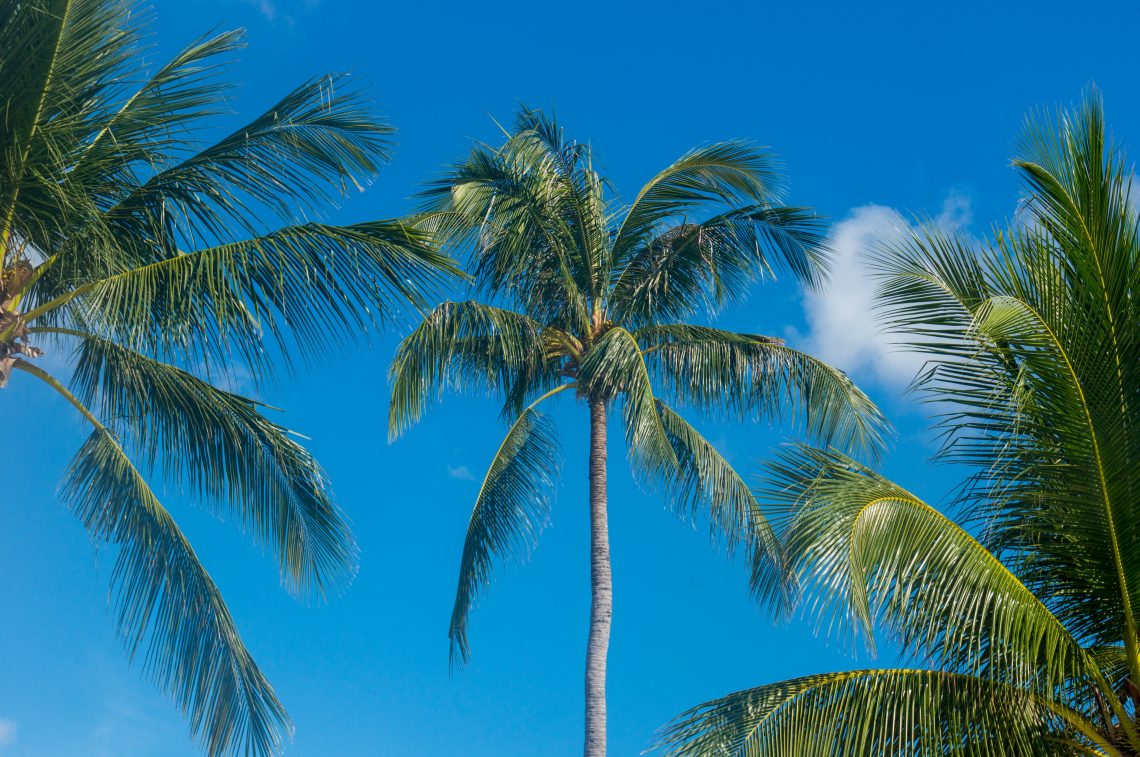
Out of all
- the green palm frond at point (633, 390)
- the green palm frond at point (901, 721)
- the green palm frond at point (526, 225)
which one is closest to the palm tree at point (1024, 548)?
the green palm frond at point (901, 721)

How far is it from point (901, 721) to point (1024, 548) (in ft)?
5.07

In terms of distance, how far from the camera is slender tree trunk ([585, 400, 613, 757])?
38.7 ft

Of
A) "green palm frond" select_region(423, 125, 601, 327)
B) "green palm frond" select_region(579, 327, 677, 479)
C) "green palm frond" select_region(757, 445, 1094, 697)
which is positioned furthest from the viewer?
"green palm frond" select_region(423, 125, 601, 327)

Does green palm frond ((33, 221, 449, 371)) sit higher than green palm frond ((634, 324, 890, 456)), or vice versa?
green palm frond ((634, 324, 890, 456))

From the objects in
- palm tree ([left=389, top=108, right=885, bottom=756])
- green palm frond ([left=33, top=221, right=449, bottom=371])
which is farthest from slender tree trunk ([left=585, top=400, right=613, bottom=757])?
green palm frond ([left=33, top=221, right=449, bottom=371])

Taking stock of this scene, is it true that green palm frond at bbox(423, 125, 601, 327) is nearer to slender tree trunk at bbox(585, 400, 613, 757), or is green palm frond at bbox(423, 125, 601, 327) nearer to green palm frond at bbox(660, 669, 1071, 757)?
slender tree trunk at bbox(585, 400, 613, 757)

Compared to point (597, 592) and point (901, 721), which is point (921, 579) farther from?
point (597, 592)

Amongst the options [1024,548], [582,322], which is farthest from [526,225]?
[1024,548]

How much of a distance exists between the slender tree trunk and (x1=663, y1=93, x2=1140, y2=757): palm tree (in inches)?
153

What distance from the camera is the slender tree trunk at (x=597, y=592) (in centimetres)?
1179

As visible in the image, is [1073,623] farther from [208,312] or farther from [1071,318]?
[208,312]

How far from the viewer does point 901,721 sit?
7.48 m

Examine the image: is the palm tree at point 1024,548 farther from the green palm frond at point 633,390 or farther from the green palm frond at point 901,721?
the green palm frond at point 633,390

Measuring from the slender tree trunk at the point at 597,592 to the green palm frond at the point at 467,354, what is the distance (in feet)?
3.00
